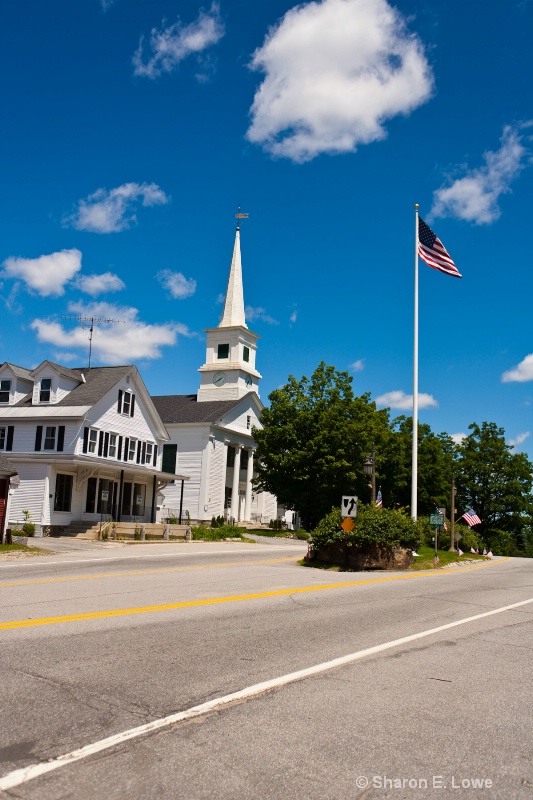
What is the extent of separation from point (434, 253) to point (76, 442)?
21.1m

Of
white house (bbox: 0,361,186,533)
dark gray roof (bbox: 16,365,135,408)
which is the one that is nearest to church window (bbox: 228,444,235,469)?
white house (bbox: 0,361,186,533)

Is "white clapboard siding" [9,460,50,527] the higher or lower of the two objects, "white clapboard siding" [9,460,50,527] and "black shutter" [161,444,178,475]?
the lower

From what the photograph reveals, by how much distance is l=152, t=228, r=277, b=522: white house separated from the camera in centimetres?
5384

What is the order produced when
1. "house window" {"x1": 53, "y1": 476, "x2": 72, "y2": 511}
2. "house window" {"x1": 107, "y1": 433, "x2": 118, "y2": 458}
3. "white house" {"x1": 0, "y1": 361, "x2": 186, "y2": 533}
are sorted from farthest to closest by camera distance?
1. "house window" {"x1": 107, "y1": 433, "x2": 118, "y2": 458}
2. "house window" {"x1": 53, "y1": 476, "x2": 72, "y2": 511}
3. "white house" {"x1": 0, "y1": 361, "x2": 186, "y2": 533}

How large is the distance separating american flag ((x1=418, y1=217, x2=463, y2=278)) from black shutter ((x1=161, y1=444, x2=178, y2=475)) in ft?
97.9

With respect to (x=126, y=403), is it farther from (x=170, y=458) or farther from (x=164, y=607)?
(x=164, y=607)

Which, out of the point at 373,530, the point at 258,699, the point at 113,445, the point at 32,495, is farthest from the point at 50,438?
the point at 258,699

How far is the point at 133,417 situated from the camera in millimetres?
43844

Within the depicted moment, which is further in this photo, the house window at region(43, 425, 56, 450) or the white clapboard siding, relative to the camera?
the house window at region(43, 425, 56, 450)

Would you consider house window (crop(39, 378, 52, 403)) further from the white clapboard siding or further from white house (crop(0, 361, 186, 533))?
the white clapboard siding

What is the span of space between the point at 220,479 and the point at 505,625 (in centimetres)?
4366

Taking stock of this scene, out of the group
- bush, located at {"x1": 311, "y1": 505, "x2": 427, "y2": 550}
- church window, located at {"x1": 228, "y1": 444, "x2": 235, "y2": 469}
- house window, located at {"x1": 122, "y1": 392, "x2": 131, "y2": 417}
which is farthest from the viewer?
church window, located at {"x1": 228, "y1": 444, "x2": 235, "y2": 469}

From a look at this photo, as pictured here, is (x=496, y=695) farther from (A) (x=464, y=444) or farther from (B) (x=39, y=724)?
(A) (x=464, y=444)

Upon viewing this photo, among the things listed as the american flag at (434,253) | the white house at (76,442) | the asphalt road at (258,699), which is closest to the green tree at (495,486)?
the white house at (76,442)
